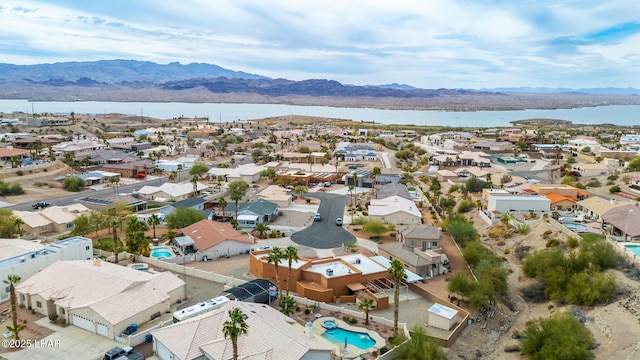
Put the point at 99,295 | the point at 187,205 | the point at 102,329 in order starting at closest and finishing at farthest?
1. the point at 102,329
2. the point at 99,295
3. the point at 187,205

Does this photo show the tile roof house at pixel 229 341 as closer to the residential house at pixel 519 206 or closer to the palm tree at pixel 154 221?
the palm tree at pixel 154 221

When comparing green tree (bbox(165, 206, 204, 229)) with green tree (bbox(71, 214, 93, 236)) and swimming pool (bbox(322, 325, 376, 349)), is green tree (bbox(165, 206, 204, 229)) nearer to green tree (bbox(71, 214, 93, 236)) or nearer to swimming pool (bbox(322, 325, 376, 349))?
green tree (bbox(71, 214, 93, 236))

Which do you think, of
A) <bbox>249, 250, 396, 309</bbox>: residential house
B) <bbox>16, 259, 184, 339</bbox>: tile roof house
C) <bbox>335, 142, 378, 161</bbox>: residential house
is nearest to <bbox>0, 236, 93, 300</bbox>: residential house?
<bbox>16, 259, 184, 339</bbox>: tile roof house

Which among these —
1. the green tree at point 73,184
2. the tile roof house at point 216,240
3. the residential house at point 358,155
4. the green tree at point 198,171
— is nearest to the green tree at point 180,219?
the tile roof house at point 216,240

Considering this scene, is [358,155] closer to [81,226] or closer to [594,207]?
[594,207]

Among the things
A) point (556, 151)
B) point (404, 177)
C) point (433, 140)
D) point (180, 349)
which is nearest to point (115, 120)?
point (433, 140)

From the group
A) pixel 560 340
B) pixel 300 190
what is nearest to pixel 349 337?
pixel 560 340

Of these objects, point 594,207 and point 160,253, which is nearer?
point 160,253
